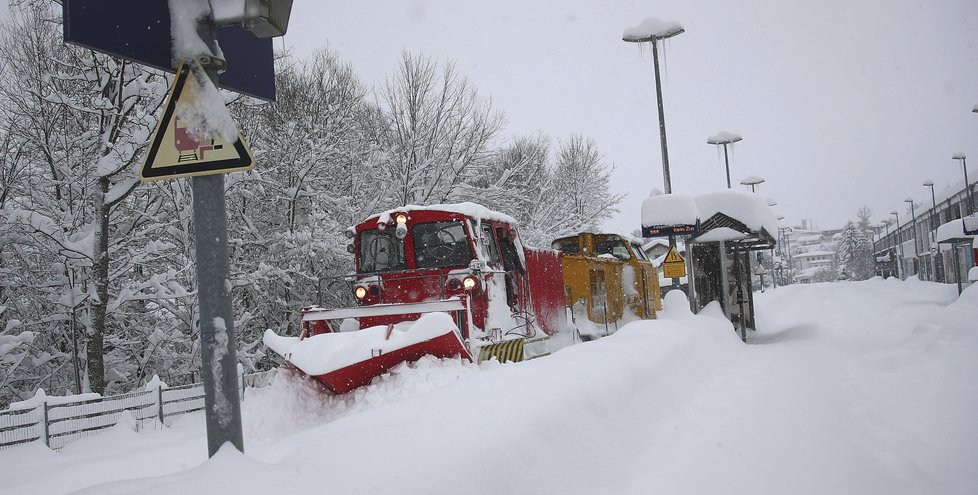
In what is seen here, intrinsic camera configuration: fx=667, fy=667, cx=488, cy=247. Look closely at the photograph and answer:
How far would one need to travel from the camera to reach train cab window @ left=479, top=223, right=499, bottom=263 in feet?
32.0

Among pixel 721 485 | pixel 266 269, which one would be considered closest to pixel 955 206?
pixel 266 269

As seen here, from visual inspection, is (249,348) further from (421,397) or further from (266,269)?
(421,397)

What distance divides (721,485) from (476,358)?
13.3 feet

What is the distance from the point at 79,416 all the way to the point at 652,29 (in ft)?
50.6

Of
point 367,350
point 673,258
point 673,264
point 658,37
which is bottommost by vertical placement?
point 367,350

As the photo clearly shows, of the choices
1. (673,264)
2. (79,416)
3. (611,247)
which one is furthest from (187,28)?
(673,264)

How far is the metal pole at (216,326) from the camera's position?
126 inches

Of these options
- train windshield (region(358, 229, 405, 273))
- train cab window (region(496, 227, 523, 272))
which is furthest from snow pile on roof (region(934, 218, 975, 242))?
train windshield (region(358, 229, 405, 273))

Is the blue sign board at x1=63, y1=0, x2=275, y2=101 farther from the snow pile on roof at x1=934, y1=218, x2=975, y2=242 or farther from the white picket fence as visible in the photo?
the snow pile on roof at x1=934, y1=218, x2=975, y2=242

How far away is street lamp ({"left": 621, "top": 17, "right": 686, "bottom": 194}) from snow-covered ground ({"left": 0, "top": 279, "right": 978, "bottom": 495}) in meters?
9.31

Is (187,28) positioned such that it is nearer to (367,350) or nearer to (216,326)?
(216,326)

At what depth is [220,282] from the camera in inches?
128

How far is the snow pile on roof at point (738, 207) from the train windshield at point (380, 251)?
7.87 metres

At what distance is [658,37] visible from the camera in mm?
17781
